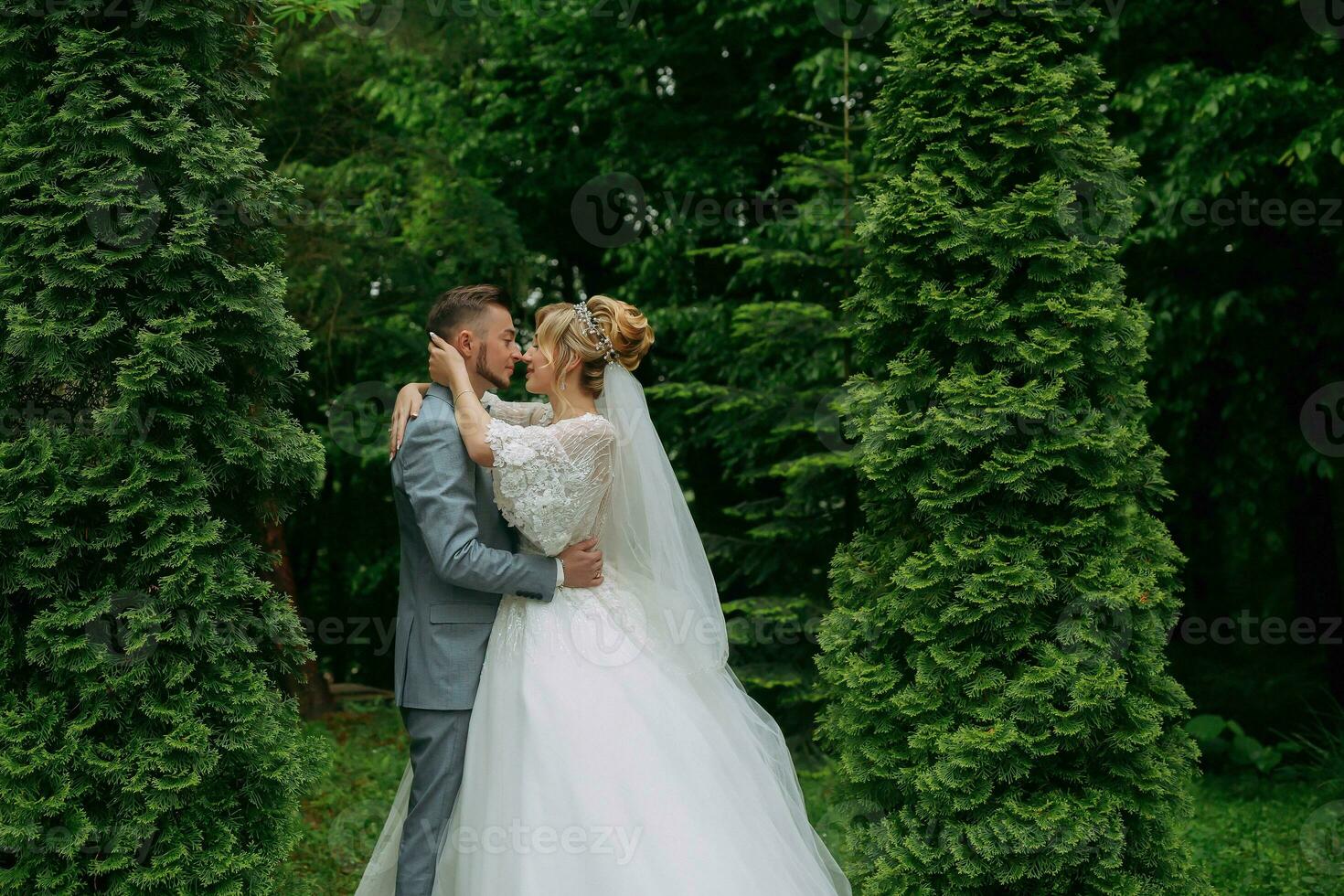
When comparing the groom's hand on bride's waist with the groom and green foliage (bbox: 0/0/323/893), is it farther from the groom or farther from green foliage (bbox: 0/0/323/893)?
green foliage (bbox: 0/0/323/893)

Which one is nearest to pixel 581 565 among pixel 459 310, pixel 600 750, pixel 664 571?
pixel 664 571

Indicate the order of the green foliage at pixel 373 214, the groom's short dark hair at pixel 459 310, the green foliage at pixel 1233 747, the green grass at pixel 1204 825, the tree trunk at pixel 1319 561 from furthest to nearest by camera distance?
the tree trunk at pixel 1319 561, the green foliage at pixel 373 214, the green foliage at pixel 1233 747, the green grass at pixel 1204 825, the groom's short dark hair at pixel 459 310

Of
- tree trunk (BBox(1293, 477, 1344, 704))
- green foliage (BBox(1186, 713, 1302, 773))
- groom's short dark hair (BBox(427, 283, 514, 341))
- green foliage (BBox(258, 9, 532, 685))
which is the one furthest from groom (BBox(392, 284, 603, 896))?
tree trunk (BBox(1293, 477, 1344, 704))

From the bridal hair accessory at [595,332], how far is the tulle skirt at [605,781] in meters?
0.83

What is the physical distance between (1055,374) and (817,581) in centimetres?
441

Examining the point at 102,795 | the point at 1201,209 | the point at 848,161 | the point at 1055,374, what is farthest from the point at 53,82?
the point at 1201,209

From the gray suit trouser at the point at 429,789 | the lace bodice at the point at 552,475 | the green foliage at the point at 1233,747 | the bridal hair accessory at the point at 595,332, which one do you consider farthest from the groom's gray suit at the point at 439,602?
the green foliage at the point at 1233,747

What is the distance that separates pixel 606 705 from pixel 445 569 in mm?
682

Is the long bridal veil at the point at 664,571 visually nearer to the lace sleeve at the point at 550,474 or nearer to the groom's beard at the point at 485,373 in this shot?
the lace sleeve at the point at 550,474

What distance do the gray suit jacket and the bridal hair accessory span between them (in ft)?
1.81

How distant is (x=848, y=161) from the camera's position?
757 centimetres

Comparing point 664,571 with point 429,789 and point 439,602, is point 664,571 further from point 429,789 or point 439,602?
point 429,789

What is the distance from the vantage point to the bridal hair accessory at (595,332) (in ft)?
13.0

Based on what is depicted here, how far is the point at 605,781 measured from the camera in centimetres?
346
